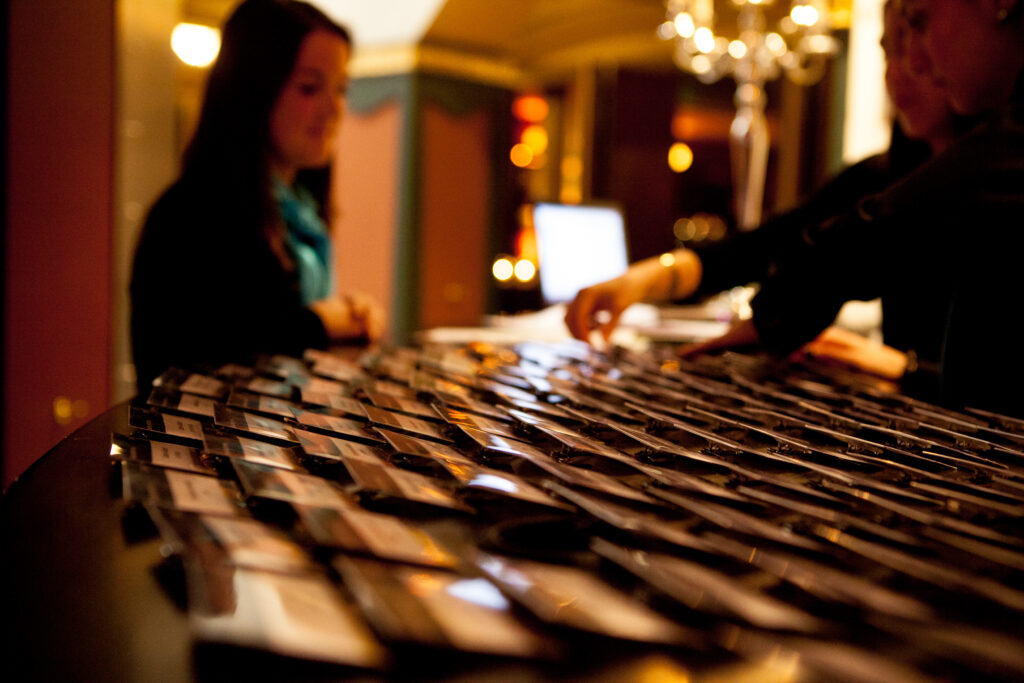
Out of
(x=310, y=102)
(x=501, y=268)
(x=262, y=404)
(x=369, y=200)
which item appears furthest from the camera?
(x=369, y=200)

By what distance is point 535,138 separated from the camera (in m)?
10.9

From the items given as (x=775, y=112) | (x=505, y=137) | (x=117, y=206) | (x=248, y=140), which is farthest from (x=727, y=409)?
(x=775, y=112)

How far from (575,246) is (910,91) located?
1.63 metres

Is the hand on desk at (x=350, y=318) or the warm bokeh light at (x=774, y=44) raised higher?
the warm bokeh light at (x=774, y=44)

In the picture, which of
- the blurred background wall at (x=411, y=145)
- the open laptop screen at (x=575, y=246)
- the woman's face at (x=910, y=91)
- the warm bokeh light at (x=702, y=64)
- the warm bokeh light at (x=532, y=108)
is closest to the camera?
the woman's face at (x=910, y=91)

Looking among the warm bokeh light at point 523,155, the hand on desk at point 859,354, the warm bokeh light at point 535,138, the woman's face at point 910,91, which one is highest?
the warm bokeh light at point 535,138

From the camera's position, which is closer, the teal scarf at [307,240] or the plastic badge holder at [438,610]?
the plastic badge holder at [438,610]

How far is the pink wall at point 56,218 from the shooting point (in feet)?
6.22

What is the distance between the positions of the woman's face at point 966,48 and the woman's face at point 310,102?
1123 millimetres

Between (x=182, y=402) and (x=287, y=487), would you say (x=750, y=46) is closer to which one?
(x=182, y=402)

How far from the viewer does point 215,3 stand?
24.2 feet

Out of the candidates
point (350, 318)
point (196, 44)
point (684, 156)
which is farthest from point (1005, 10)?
point (684, 156)

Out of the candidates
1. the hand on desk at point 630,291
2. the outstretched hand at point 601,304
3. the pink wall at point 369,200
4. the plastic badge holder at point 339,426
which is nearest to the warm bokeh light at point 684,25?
the pink wall at point 369,200

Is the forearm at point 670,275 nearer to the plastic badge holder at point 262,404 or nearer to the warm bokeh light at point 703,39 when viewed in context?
the plastic badge holder at point 262,404
